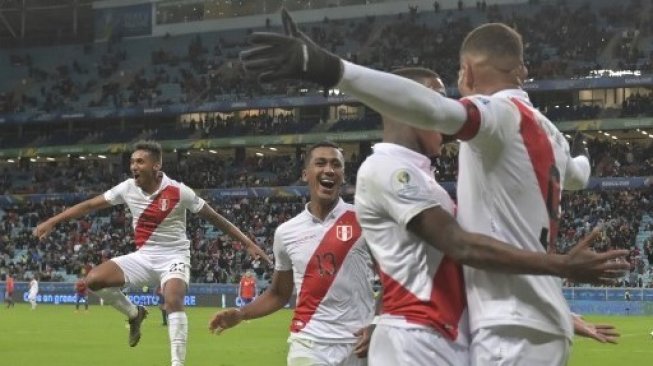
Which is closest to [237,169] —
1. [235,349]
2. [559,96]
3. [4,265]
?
[4,265]

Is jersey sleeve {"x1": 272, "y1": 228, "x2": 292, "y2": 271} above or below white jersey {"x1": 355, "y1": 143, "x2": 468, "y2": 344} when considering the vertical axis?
below

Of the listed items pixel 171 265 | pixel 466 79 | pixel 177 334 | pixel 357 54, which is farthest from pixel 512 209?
pixel 357 54

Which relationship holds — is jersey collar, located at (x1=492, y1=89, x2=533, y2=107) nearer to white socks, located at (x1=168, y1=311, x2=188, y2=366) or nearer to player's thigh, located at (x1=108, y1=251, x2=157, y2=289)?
white socks, located at (x1=168, y1=311, x2=188, y2=366)

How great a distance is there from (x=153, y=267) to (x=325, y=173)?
22.2ft

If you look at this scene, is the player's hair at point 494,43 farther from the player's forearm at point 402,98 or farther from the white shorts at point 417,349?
the white shorts at point 417,349

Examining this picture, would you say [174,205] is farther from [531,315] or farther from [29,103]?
[29,103]

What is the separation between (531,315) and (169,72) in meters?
71.4

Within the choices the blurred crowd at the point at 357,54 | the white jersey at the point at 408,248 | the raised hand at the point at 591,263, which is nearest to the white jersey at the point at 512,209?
the white jersey at the point at 408,248

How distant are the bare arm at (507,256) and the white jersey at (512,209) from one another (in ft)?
0.48

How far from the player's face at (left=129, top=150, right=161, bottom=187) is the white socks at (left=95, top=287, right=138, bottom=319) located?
4.72ft

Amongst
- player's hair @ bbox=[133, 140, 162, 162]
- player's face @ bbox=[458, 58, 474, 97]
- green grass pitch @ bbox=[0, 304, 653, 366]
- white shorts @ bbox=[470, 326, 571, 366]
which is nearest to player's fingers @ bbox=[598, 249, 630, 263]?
white shorts @ bbox=[470, 326, 571, 366]

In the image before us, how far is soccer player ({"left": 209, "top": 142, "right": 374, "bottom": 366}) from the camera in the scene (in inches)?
305

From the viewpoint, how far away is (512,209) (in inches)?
181

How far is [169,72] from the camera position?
74562 mm
